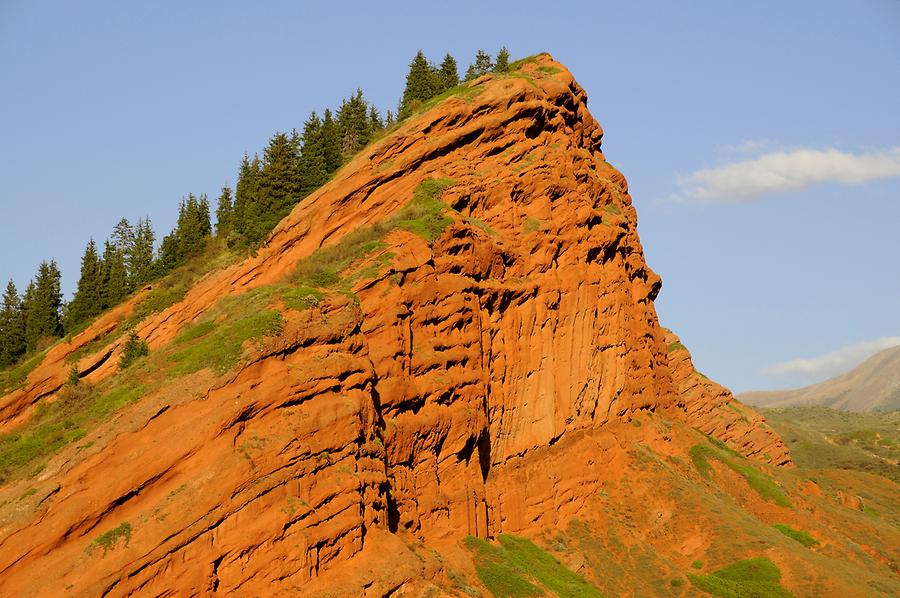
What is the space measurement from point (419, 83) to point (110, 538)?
5956 centimetres

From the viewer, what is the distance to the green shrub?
5040 centimetres

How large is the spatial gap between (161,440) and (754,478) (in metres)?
48.0

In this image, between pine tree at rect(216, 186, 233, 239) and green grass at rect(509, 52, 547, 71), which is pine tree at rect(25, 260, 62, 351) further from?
green grass at rect(509, 52, 547, 71)

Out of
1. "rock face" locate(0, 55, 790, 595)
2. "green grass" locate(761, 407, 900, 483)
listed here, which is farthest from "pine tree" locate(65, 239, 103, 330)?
"green grass" locate(761, 407, 900, 483)

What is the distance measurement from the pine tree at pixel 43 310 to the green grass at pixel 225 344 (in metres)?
41.1

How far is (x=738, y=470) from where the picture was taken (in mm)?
67375

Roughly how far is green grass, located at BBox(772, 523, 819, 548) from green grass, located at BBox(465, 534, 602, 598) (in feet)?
67.8

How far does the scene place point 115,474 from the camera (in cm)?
3494

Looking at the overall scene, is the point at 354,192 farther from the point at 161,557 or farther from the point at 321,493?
the point at 161,557

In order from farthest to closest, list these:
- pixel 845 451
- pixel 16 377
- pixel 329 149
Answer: pixel 845 451 → pixel 329 149 → pixel 16 377

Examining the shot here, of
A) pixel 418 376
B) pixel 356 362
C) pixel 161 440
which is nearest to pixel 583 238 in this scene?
pixel 418 376

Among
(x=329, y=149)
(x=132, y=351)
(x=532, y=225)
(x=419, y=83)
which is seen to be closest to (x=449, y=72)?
(x=419, y=83)

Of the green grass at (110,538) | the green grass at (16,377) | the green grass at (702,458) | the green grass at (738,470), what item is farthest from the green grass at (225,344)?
the green grass at (738,470)

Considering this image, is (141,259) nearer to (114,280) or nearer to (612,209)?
(114,280)
